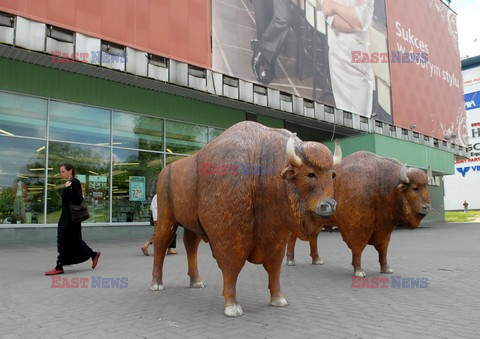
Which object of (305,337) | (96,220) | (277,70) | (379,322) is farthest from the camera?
(277,70)

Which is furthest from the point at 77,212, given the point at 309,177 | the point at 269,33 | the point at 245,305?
the point at 269,33

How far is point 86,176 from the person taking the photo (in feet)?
47.1

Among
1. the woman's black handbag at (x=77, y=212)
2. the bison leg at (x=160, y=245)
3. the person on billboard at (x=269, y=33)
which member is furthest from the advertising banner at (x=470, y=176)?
the bison leg at (x=160, y=245)

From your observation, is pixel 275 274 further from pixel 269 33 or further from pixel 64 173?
pixel 269 33

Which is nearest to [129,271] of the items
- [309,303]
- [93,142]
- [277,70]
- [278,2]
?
[309,303]

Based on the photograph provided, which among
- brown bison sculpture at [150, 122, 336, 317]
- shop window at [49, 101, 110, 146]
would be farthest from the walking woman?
shop window at [49, 101, 110, 146]

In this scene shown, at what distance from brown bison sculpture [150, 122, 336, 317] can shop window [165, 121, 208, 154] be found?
12.2m

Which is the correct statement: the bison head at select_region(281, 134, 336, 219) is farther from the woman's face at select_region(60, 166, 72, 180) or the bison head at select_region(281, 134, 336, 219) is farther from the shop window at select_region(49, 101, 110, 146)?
the shop window at select_region(49, 101, 110, 146)

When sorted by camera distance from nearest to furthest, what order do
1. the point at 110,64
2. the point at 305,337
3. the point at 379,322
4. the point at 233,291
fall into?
the point at 305,337 < the point at 379,322 < the point at 233,291 < the point at 110,64

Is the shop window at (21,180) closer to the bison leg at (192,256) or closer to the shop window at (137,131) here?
the shop window at (137,131)

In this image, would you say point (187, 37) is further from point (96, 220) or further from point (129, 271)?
point (129, 271)

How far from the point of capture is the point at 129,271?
7.21 metres

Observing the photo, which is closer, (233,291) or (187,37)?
(233,291)

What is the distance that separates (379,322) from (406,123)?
24.4m
